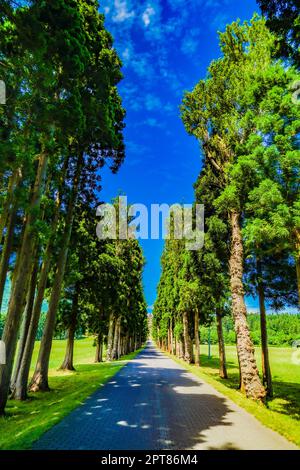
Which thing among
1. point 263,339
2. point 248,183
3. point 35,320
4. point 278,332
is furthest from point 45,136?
point 278,332

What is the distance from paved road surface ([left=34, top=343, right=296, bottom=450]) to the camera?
5.84 meters

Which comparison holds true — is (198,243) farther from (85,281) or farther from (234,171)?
(85,281)

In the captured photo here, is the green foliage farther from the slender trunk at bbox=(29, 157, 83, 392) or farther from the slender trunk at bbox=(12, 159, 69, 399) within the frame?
the slender trunk at bbox=(12, 159, 69, 399)

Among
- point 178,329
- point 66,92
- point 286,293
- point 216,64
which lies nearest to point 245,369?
point 286,293

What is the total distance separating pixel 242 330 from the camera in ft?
40.7

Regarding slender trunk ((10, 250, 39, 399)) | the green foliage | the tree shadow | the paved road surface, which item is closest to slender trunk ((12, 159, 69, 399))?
slender trunk ((10, 250, 39, 399))

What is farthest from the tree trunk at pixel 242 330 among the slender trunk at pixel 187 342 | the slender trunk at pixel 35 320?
the slender trunk at pixel 187 342

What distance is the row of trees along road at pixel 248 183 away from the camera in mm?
9836

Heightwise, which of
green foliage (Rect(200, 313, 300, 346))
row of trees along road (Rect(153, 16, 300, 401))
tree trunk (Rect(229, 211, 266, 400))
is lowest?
green foliage (Rect(200, 313, 300, 346))

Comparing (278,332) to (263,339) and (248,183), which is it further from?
(248,183)

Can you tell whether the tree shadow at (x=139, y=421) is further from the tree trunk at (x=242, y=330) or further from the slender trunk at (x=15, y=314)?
the slender trunk at (x=15, y=314)

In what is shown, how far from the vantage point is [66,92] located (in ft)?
34.1

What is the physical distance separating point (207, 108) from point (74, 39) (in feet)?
31.6

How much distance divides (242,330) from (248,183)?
5.68m
